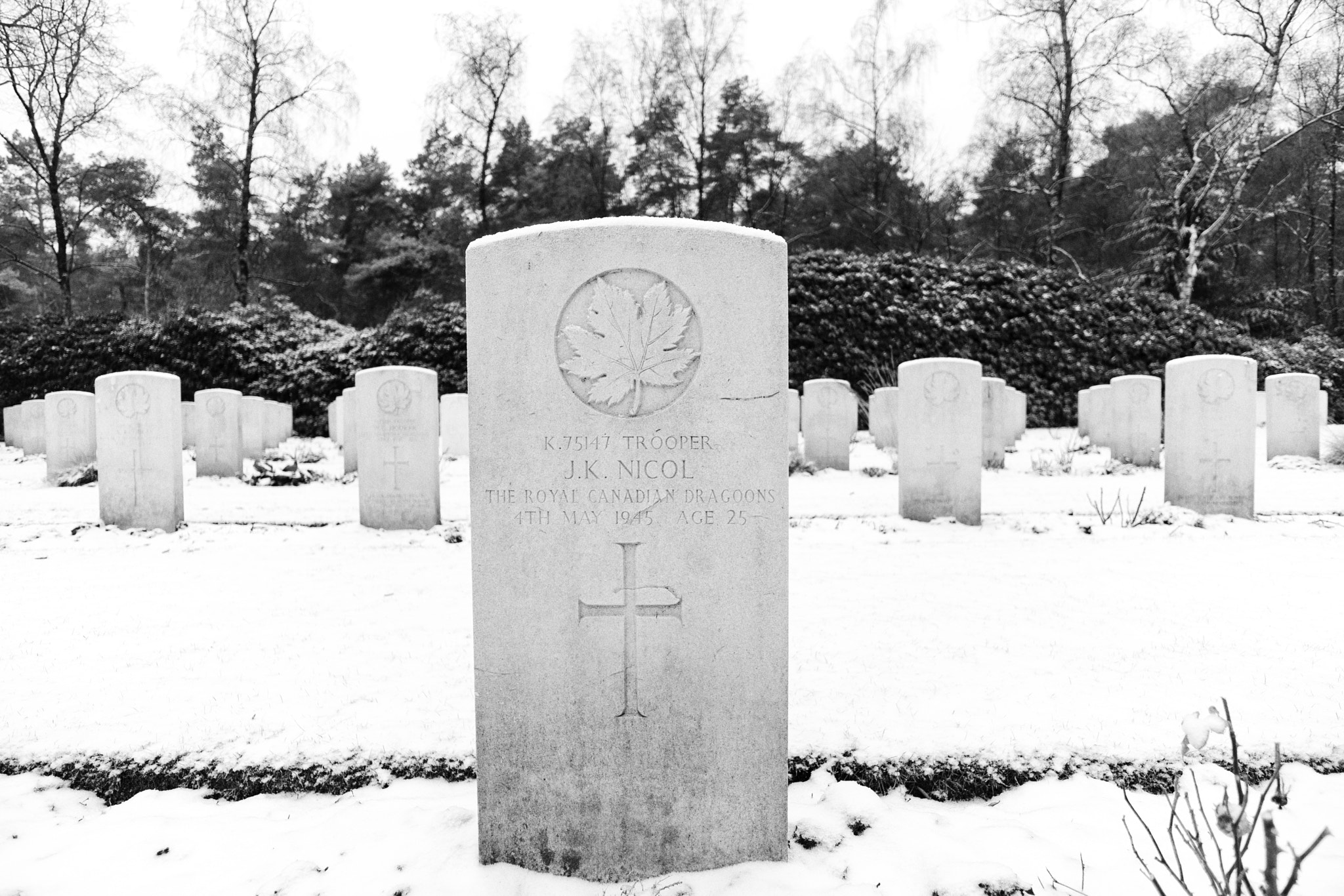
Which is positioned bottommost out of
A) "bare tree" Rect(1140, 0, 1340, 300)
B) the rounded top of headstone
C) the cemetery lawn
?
the cemetery lawn

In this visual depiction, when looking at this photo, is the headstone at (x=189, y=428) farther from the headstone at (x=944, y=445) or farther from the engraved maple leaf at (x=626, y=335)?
the engraved maple leaf at (x=626, y=335)

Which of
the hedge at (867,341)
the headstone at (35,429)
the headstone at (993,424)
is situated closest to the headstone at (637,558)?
the headstone at (993,424)

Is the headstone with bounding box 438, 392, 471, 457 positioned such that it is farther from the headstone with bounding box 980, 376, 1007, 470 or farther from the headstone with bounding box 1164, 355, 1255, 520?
the headstone with bounding box 1164, 355, 1255, 520

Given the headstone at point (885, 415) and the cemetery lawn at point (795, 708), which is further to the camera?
the headstone at point (885, 415)

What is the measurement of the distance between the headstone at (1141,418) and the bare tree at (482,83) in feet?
52.5

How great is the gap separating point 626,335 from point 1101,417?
41.5 feet

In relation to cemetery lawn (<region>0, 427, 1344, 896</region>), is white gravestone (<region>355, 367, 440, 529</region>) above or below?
above

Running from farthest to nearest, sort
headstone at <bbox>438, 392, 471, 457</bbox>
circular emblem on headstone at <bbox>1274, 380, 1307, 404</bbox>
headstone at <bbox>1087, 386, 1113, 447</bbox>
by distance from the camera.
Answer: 1. headstone at <bbox>1087, 386, 1113, 447</bbox>
2. headstone at <bbox>438, 392, 471, 457</bbox>
3. circular emblem on headstone at <bbox>1274, 380, 1307, 404</bbox>

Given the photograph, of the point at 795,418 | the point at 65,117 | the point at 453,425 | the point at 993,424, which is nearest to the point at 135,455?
the point at 453,425

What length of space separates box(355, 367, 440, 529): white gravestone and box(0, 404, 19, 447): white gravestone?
515 inches

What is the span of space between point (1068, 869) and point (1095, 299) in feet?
53.4

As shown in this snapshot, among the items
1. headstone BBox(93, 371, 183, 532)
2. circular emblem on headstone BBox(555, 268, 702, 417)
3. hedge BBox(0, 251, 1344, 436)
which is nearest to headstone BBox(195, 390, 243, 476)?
headstone BBox(93, 371, 183, 532)

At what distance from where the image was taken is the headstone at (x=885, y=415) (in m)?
11.5

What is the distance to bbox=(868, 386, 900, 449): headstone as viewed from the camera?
11.5 meters
